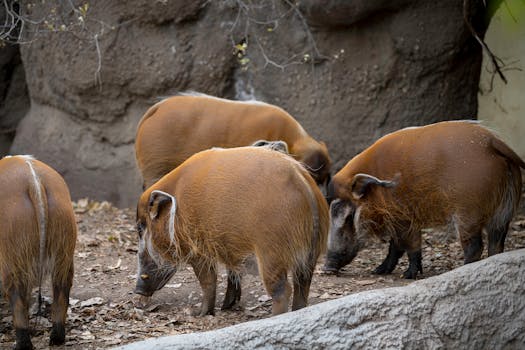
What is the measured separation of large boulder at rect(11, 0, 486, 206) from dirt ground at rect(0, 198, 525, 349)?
49.7 inches

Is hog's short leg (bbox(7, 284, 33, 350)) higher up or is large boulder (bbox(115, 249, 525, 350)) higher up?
large boulder (bbox(115, 249, 525, 350))

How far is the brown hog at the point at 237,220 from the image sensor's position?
426 centimetres

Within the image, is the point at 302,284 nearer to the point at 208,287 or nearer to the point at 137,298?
the point at 208,287

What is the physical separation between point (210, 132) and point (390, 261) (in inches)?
75.2

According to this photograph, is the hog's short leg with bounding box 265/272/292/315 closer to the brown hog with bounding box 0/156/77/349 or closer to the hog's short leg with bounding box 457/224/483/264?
the brown hog with bounding box 0/156/77/349

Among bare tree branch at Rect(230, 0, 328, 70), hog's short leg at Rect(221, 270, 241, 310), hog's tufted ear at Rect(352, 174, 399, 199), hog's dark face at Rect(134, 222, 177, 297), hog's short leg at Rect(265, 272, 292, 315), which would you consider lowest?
hog's short leg at Rect(221, 270, 241, 310)

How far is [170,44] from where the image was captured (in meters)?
7.81

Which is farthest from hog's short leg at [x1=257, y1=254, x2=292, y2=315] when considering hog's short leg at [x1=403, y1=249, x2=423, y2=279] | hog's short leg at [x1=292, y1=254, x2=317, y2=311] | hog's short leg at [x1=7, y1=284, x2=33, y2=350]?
hog's short leg at [x1=403, y1=249, x2=423, y2=279]

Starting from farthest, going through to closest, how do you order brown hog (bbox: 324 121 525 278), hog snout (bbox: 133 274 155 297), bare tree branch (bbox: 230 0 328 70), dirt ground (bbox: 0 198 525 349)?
bare tree branch (bbox: 230 0 328 70), brown hog (bbox: 324 121 525 278), hog snout (bbox: 133 274 155 297), dirt ground (bbox: 0 198 525 349)

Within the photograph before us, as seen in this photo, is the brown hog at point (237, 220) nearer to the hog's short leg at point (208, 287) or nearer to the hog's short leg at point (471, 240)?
the hog's short leg at point (208, 287)

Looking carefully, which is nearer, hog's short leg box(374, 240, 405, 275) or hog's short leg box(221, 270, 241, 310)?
hog's short leg box(221, 270, 241, 310)

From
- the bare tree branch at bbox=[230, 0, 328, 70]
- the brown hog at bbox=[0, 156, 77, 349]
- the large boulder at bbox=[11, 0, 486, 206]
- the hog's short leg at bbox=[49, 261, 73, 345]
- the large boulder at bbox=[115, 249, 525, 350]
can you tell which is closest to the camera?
the large boulder at bbox=[115, 249, 525, 350]

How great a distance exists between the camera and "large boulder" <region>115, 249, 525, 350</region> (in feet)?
11.1

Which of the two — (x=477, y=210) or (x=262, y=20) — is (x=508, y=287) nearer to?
(x=477, y=210)
